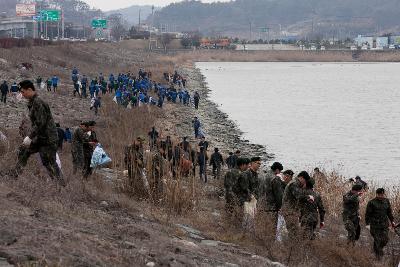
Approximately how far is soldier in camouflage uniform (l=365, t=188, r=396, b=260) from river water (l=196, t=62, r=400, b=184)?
48.3 ft

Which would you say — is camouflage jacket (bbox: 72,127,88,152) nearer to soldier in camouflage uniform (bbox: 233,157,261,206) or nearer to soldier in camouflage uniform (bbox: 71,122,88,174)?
soldier in camouflage uniform (bbox: 71,122,88,174)

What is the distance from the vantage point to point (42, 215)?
8.66 metres

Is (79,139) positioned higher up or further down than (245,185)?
higher up

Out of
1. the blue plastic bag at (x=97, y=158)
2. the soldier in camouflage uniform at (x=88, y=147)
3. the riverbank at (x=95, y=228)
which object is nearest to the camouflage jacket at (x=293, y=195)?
the riverbank at (x=95, y=228)

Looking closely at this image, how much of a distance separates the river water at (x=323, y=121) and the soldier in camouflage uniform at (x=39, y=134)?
1775 cm

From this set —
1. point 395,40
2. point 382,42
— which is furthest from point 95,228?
point 382,42

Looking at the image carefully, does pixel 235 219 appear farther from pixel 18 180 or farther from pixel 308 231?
pixel 18 180

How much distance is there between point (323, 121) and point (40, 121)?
4068 cm

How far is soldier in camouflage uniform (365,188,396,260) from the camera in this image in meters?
11.3

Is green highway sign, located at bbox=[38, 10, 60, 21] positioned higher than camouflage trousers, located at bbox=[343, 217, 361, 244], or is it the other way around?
green highway sign, located at bbox=[38, 10, 60, 21]

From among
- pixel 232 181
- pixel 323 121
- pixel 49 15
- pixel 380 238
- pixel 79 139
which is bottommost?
pixel 323 121

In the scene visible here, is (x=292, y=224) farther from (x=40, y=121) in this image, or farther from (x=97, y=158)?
(x=97, y=158)


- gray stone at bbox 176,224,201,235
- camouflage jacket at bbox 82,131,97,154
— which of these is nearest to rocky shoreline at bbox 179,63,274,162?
camouflage jacket at bbox 82,131,97,154

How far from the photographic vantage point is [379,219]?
11367mm
